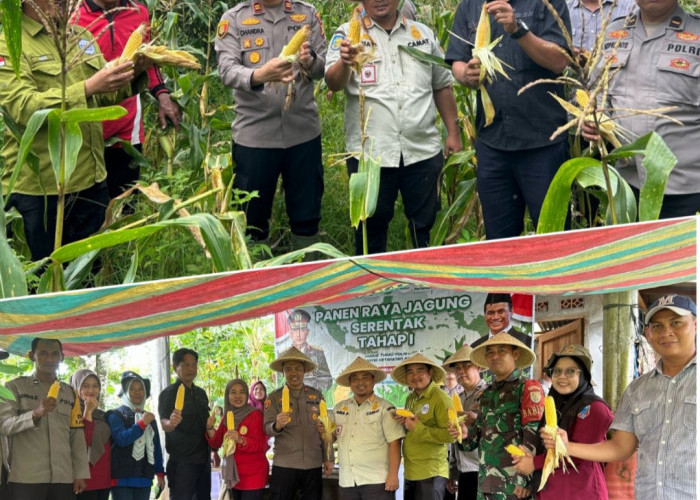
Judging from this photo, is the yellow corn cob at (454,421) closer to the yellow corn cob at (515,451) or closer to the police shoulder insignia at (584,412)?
the yellow corn cob at (515,451)

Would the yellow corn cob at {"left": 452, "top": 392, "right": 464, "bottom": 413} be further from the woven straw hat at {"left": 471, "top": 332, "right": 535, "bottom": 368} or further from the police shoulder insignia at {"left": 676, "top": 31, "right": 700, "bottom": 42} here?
the police shoulder insignia at {"left": 676, "top": 31, "right": 700, "bottom": 42}

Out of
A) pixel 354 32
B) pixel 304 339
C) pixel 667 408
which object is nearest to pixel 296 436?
pixel 304 339

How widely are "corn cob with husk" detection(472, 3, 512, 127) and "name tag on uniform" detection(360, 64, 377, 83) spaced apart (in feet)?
1.91

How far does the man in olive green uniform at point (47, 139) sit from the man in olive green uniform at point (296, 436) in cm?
160

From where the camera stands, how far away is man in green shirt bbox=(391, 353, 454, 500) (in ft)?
13.1

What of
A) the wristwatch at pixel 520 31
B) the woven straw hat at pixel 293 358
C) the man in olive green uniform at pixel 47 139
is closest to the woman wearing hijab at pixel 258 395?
the woven straw hat at pixel 293 358

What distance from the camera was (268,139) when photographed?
5586mm

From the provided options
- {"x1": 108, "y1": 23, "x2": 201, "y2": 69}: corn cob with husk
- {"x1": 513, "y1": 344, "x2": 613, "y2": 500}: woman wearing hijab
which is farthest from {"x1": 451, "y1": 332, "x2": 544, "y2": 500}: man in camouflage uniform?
{"x1": 108, "y1": 23, "x2": 201, "y2": 69}: corn cob with husk

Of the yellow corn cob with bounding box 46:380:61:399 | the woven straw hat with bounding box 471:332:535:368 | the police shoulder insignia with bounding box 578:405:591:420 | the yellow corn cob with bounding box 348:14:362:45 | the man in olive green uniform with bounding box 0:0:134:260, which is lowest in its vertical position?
the police shoulder insignia with bounding box 578:405:591:420

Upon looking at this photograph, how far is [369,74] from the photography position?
17.9ft

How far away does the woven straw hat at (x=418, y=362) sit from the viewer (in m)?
4.01

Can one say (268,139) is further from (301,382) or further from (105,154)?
(301,382)

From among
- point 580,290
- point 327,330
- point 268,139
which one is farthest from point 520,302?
point 268,139

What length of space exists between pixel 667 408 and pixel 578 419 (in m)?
0.34
